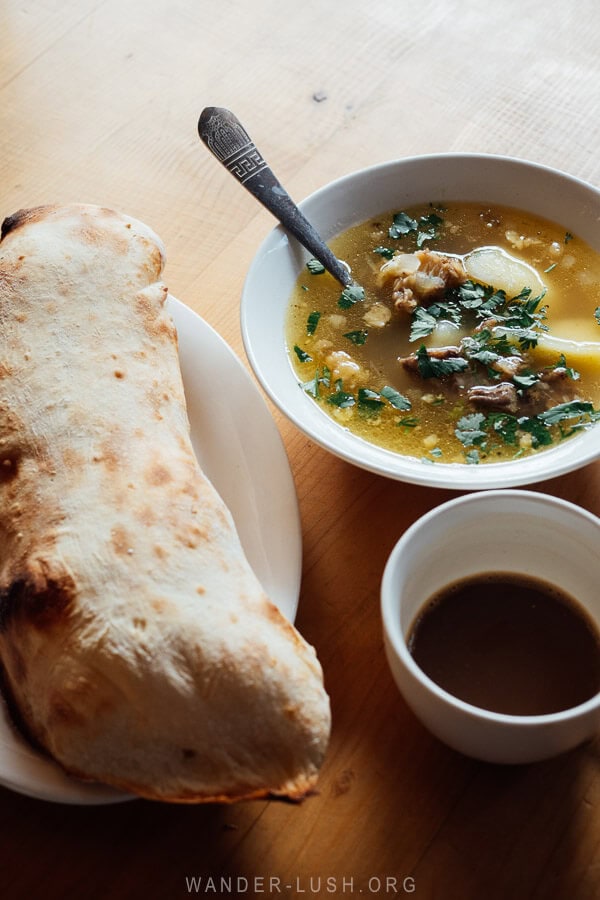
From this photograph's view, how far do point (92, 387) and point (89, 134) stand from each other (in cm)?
98

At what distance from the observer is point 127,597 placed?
95cm

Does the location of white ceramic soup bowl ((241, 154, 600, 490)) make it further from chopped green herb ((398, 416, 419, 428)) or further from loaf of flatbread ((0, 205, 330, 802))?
loaf of flatbread ((0, 205, 330, 802))

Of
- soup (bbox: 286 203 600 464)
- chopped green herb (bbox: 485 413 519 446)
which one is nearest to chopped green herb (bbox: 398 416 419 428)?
soup (bbox: 286 203 600 464)

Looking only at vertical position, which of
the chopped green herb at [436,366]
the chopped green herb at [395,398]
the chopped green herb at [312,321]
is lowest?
the chopped green herb at [436,366]

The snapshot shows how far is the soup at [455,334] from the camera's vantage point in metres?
1.39

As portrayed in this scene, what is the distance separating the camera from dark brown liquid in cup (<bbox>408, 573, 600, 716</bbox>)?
3.41 feet

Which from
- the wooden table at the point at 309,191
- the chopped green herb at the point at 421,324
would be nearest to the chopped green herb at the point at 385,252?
the chopped green herb at the point at 421,324

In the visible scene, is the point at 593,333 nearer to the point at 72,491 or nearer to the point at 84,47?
the point at 72,491

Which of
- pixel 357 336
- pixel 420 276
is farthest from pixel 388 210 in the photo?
pixel 357 336

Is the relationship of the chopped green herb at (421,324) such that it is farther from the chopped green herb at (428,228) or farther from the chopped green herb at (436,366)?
the chopped green herb at (428,228)

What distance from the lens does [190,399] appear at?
4.43ft

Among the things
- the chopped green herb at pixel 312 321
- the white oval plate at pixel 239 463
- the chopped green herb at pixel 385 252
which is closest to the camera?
the white oval plate at pixel 239 463

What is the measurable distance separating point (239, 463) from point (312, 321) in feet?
1.06

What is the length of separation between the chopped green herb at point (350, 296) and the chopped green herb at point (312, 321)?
1.9 inches
